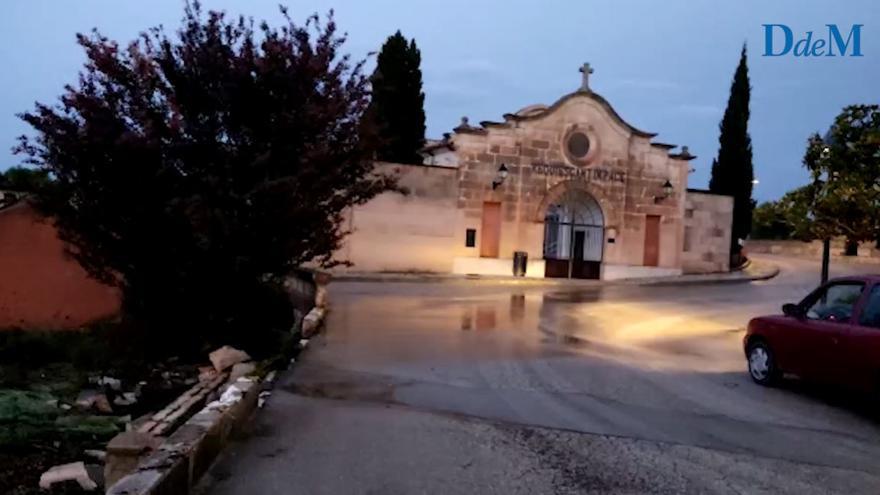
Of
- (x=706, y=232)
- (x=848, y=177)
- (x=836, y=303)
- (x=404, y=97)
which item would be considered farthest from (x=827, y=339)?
(x=404, y=97)

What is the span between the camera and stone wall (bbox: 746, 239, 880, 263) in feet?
117

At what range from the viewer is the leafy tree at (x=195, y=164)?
12.2 metres

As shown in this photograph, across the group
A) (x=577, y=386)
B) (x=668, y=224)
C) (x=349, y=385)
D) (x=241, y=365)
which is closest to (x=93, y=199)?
(x=241, y=365)

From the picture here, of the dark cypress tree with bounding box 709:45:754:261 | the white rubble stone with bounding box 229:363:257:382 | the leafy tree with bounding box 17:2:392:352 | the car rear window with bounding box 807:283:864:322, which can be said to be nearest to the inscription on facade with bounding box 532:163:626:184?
the dark cypress tree with bounding box 709:45:754:261

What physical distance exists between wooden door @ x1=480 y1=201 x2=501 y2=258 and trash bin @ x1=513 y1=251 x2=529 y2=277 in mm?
737

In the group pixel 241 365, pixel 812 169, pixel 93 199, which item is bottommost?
pixel 241 365

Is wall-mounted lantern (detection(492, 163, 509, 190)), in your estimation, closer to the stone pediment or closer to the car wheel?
the stone pediment

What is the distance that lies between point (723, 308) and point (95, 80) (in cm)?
1516

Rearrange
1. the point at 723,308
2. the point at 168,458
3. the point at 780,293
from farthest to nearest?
the point at 780,293, the point at 723,308, the point at 168,458

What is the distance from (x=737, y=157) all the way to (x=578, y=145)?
30.7 ft

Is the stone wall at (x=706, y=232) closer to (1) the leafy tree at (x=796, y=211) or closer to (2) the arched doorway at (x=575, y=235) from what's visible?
(2) the arched doorway at (x=575, y=235)

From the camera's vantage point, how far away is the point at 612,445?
6926 millimetres

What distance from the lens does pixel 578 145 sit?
30875 mm

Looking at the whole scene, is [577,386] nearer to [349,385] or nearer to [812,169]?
[349,385]
